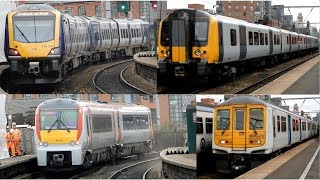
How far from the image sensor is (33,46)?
657cm

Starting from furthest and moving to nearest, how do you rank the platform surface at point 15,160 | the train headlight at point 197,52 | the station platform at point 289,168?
the station platform at point 289,168
the platform surface at point 15,160
the train headlight at point 197,52

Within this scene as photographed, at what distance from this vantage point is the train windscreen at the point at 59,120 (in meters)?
7.13

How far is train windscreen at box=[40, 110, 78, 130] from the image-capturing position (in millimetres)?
7129

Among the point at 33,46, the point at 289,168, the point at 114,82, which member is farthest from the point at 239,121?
the point at 33,46

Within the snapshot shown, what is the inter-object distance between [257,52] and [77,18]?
3530 millimetres

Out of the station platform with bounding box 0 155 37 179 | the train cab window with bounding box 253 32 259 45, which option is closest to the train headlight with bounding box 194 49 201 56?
the train cab window with bounding box 253 32 259 45

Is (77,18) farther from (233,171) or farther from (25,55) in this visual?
(233,171)

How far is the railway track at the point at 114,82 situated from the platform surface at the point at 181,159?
92cm

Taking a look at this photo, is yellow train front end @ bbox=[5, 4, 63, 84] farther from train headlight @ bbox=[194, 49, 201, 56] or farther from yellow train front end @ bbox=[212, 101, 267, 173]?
yellow train front end @ bbox=[212, 101, 267, 173]

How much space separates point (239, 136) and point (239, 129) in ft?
0.45

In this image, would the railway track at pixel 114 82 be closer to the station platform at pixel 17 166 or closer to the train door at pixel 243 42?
the station platform at pixel 17 166

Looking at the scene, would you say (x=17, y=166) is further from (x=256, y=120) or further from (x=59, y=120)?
(x=256, y=120)

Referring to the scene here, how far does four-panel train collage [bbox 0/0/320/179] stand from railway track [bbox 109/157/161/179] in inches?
0.7

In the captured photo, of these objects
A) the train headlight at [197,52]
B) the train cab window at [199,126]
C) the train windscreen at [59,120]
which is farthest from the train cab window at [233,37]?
the train windscreen at [59,120]
